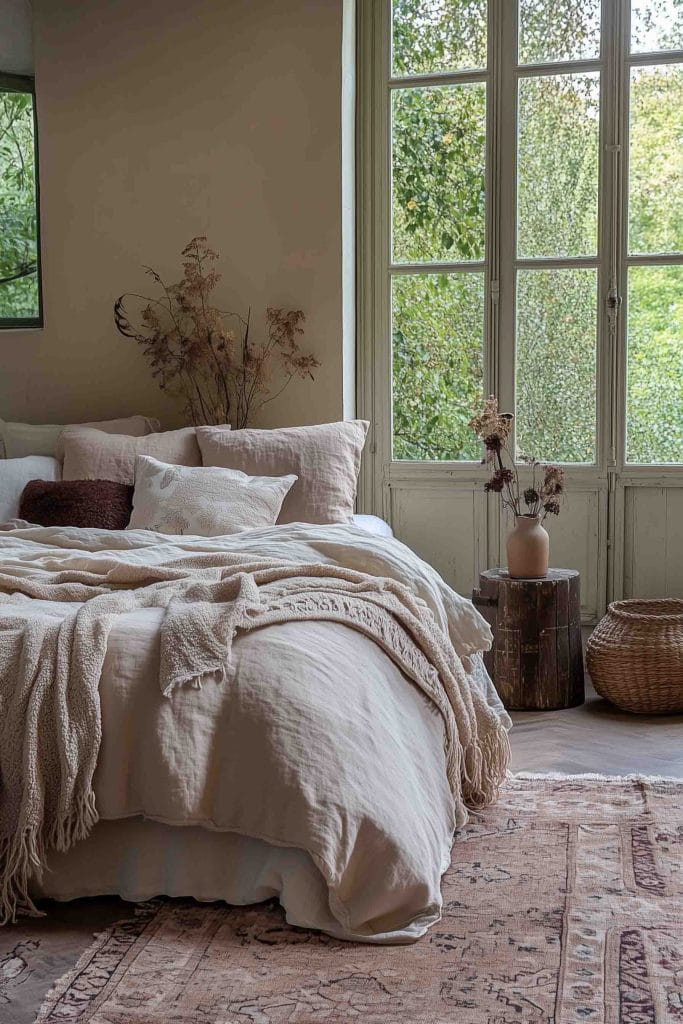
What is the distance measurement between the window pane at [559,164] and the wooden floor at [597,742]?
185 cm

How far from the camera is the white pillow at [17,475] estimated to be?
3.87 m

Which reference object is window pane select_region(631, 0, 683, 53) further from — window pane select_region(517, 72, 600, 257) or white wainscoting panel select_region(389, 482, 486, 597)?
white wainscoting panel select_region(389, 482, 486, 597)

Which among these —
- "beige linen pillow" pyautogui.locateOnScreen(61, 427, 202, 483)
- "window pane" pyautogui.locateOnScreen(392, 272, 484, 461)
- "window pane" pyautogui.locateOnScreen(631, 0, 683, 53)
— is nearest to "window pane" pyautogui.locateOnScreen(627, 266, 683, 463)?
"window pane" pyautogui.locateOnScreen(392, 272, 484, 461)

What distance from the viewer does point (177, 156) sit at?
14.9 ft

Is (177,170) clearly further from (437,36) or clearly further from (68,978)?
(68,978)

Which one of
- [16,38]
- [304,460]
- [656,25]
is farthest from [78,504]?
[656,25]

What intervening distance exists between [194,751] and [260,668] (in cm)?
21

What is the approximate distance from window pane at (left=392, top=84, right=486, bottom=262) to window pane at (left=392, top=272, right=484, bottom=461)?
0.14 metres

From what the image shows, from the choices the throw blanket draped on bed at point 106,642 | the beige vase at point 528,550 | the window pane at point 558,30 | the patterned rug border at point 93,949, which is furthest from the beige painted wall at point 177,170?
the patterned rug border at point 93,949

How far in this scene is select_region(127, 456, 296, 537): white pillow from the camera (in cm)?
352

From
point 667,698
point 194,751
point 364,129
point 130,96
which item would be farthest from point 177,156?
point 194,751

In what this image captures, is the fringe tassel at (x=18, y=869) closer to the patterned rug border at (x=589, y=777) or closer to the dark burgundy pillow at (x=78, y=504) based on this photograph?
the patterned rug border at (x=589, y=777)

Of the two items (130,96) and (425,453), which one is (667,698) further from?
(130,96)

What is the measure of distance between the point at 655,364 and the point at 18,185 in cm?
269
